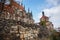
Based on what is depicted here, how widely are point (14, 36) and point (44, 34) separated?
6989 mm

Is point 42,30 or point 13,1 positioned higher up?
point 13,1

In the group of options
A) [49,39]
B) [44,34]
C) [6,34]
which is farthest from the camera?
[44,34]

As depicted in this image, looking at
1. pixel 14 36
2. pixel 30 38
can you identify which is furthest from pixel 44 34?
pixel 14 36

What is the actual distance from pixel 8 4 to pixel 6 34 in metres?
8.44

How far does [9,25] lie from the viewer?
2530cm

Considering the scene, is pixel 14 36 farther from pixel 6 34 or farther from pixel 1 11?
pixel 1 11

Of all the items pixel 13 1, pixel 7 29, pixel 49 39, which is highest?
pixel 13 1

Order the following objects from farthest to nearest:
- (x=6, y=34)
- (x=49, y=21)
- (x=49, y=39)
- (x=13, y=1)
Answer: (x=49, y=21) < (x=13, y=1) < (x=49, y=39) < (x=6, y=34)

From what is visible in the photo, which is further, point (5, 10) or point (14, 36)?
point (5, 10)

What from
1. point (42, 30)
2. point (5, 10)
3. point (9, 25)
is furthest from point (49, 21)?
point (9, 25)

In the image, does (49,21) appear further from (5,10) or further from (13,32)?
(13,32)

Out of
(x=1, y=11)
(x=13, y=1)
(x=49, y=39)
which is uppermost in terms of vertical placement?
(x=13, y=1)

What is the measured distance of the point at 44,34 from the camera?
98.0 ft

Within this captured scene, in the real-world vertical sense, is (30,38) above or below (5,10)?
below
